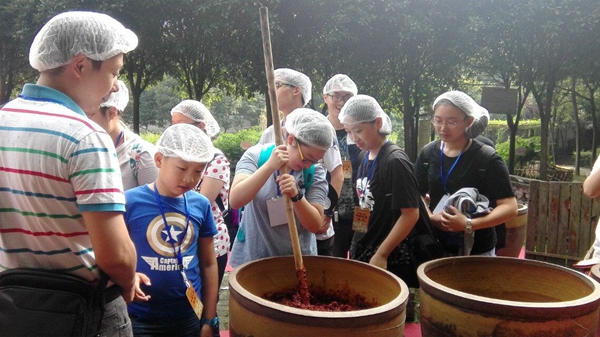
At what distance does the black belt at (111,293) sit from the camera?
1.47 m

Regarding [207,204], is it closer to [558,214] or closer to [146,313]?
[146,313]

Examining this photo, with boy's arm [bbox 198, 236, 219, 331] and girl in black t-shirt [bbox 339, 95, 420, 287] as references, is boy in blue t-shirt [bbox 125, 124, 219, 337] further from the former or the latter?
A: girl in black t-shirt [bbox 339, 95, 420, 287]

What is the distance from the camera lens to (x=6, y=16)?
12.6m

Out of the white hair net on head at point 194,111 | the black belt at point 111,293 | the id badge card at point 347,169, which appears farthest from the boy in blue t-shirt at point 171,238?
the id badge card at point 347,169

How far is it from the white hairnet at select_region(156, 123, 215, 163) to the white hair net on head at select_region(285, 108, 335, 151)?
43 centimetres

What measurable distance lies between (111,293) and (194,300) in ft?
1.93

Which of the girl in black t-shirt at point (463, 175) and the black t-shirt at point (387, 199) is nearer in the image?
the black t-shirt at point (387, 199)

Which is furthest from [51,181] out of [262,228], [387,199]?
[387,199]

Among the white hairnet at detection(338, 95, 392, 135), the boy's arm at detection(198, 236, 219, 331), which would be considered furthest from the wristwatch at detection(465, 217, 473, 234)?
the boy's arm at detection(198, 236, 219, 331)

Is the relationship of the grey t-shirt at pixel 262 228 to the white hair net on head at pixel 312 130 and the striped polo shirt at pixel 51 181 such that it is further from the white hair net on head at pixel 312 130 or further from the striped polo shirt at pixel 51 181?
the striped polo shirt at pixel 51 181

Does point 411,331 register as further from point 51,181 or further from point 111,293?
point 51,181

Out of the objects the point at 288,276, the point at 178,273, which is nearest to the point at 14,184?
the point at 178,273

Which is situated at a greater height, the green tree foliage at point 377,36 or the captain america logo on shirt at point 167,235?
the green tree foliage at point 377,36

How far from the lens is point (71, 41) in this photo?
1.44 meters
